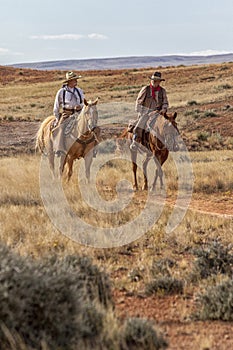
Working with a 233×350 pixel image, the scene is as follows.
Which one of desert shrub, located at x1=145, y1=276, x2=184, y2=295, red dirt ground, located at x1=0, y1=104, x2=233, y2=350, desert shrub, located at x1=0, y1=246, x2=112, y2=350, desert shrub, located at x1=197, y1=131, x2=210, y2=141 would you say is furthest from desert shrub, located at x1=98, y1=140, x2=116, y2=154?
desert shrub, located at x1=0, y1=246, x2=112, y2=350

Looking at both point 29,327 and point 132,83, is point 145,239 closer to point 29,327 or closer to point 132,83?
point 29,327

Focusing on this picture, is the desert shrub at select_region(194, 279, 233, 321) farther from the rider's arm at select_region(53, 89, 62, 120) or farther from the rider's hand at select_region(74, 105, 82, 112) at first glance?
the rider's arm at select_region(53, 89, 62, 120)

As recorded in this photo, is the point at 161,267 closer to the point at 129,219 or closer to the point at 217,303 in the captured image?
the point at 217,303

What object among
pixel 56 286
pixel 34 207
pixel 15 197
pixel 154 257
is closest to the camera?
pixel 56 286

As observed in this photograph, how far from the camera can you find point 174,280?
6270 millimetres

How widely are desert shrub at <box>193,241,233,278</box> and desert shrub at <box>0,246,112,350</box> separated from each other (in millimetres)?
2037

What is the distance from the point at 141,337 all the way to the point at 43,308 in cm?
89

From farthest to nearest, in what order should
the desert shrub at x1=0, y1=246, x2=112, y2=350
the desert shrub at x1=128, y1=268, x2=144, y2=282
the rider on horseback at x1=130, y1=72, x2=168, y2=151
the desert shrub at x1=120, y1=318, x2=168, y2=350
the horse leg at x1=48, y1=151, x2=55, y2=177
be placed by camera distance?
the horse leg at x1=48, y1=151, x2=55, y2=177, the rider on horseback at x1=130, y1=72, x2=168, y2=151, the desert shrub at x1=128, y1=268, x2=144, y2=282, the desert shrub at x1=120, y1=318, x2=168, y2=350, the desert shrub at x1=0, y1=246, x2=112, y2=350

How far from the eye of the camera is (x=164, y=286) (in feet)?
20.4

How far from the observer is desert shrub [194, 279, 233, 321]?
5434mm

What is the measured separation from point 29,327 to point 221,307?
2110mm

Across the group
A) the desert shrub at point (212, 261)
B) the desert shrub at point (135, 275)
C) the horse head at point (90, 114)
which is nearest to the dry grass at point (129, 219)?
the desert shrub at point (135, 275)

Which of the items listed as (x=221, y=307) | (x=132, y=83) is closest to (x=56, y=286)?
(x=221, y=307)

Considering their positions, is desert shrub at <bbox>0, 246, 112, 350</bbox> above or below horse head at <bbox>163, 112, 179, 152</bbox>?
below
